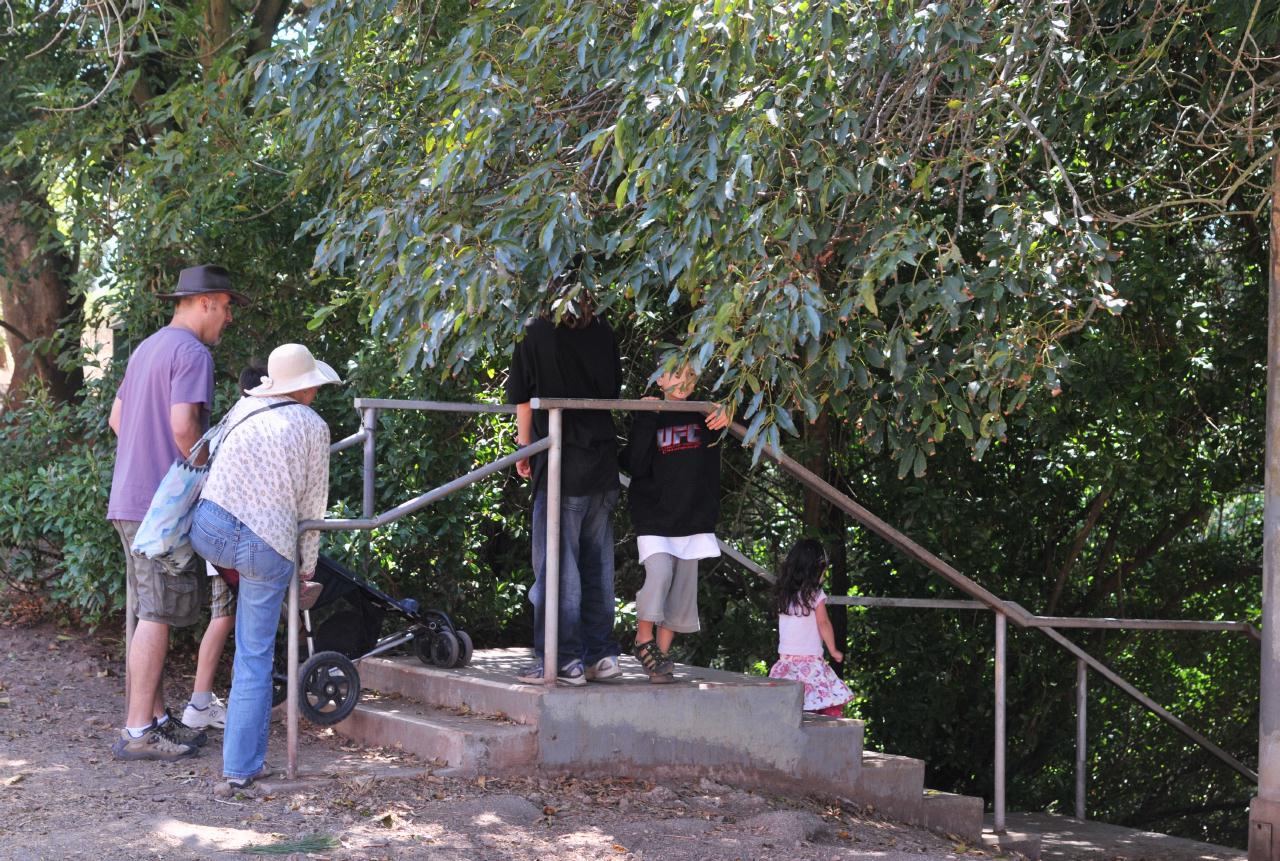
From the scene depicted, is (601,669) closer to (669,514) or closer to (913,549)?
(669,514)

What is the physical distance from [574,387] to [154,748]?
6.97 feet

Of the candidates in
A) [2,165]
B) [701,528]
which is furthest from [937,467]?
[2,165]

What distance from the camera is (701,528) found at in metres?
5.75

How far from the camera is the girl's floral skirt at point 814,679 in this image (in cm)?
651

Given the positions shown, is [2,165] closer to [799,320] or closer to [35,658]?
[35,658]

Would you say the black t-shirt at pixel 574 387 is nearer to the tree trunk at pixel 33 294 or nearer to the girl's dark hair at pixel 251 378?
the girl's dark hair at pixel 251 378

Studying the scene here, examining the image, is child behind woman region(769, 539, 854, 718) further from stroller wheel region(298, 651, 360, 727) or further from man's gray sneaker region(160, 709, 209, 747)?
man's gray sneaker region(160, 709, 209, 747)

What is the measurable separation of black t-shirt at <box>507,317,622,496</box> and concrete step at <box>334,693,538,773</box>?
0.96 meters

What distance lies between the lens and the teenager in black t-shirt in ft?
18.1

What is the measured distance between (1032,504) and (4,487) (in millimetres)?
6370

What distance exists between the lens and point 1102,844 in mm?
7148

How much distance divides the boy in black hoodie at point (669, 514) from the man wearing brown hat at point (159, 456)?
1764mm

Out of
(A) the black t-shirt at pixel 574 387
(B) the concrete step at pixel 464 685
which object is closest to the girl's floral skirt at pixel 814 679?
(B) the concrete step at pixel 464 685

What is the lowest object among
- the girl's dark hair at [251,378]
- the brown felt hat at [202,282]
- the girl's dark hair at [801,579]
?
the girl's dark hair at [801,579]
